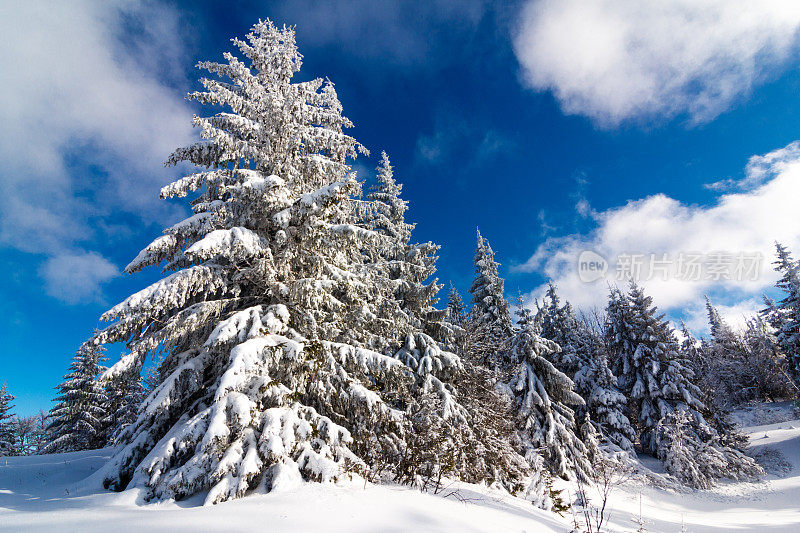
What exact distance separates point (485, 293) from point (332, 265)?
15827 mm

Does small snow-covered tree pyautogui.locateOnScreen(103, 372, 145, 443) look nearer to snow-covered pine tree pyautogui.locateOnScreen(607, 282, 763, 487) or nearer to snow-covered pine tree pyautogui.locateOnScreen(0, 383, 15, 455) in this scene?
snow-covered pine tree pyautogui.locateOnScreen(0, 383, 15, 455)

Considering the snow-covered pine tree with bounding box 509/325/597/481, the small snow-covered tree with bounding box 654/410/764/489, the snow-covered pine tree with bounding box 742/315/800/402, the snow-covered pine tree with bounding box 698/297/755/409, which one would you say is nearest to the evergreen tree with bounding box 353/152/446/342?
the snow-covered pine tree with bounding box 509/325/597/481

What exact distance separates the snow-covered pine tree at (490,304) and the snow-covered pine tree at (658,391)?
9.33 meters

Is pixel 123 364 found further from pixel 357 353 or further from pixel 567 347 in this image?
pixel 567 347

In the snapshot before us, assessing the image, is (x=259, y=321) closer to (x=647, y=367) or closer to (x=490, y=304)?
(x=490, y=304)

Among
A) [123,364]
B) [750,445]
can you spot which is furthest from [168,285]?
[750,445]

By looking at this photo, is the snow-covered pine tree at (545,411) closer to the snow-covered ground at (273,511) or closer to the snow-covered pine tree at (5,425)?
the snow-covered ground at (273,511)

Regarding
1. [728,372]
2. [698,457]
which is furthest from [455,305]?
[728,372]

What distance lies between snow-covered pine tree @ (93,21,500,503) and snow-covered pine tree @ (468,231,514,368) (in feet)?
32.4

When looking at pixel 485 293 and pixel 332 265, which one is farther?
pixel 485 293

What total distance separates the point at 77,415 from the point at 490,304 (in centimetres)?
2948

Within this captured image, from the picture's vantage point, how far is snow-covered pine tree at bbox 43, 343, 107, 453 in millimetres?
23441

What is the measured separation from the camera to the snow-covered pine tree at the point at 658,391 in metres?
19.0

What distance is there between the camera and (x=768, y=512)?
14180 mm
